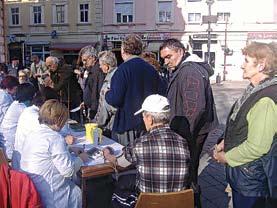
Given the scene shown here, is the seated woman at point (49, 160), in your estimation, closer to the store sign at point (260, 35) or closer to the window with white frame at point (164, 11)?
the store sign at point (260, 35)

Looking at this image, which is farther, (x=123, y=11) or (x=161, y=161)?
(x=123, y=11)

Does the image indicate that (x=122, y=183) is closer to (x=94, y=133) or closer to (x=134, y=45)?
(x=94, y=133)

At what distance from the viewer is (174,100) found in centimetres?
363

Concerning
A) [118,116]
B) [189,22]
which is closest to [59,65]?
[118,116]

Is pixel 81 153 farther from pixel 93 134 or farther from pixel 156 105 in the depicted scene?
pixel 156 105

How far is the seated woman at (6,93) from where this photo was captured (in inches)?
201

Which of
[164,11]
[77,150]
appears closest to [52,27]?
[164,11]

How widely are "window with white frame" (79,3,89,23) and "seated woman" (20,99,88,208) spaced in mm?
30298

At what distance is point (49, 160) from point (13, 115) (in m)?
1.75

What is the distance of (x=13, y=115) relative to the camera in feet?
14.5

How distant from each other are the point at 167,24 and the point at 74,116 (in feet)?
81.6

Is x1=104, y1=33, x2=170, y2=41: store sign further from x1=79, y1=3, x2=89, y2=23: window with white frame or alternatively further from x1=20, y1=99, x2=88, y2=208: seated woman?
x1=20, y1=99, x2=88, y2=208: seated woman

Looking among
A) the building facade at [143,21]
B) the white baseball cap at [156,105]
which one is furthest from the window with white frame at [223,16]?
the white baseball cap at [156,105]

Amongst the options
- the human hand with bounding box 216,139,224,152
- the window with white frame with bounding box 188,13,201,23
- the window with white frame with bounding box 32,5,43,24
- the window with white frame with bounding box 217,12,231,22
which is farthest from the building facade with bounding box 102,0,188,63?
the human hand with bounding box 216,139,224,152
